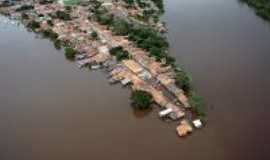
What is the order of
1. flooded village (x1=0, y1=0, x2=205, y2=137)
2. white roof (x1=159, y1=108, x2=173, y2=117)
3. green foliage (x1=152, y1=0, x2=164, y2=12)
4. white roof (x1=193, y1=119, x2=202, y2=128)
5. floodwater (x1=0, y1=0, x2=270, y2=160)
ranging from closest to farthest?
floodwater (x1=0, y1=0, x2=270, y2=160), white roof (x1=193, y1=119, x2=202, y2=128), white roof (x1=159, y1=108, x2=173, y2=117), flooded village (x1=0, y1=0, x2=205, y2=137), green foliage (x1=152, y1=0, x2=164, y2=12)

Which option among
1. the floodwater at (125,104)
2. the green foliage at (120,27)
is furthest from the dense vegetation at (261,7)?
the green foliage at (120,27)

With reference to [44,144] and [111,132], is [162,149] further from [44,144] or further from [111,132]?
[44,144]

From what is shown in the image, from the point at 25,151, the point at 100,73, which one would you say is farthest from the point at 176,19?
the point at 25,151

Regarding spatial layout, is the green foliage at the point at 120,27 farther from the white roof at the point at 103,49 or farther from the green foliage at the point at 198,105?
the green foliage at the point at 198,105

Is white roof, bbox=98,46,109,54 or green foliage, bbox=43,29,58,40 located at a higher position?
white roof, bbox=98,46,109,54

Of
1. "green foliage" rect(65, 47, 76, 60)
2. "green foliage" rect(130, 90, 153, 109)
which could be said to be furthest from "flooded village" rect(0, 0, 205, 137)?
"green foliage" rect(130, 90, 153, 109)

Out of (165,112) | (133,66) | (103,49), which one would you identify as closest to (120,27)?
(103,49)

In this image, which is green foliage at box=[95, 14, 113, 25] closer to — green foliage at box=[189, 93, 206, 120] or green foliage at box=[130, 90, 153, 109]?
A: green foliage at box=[130, 90, 153, 109]
